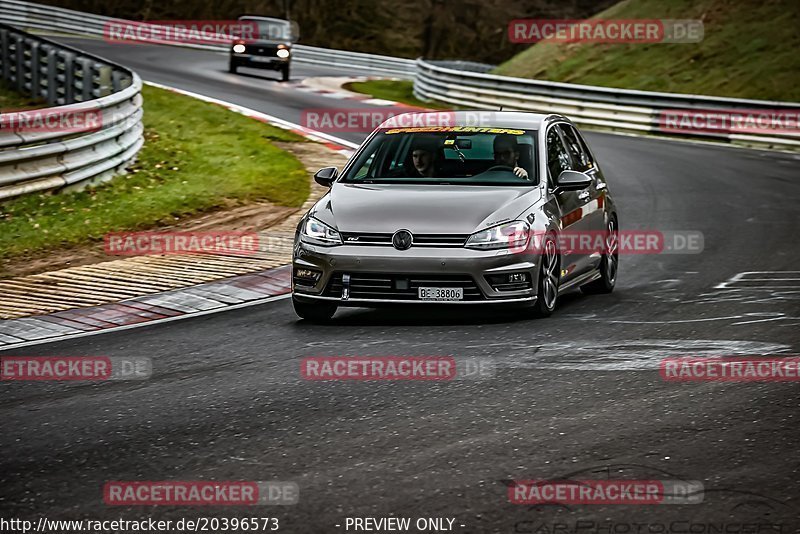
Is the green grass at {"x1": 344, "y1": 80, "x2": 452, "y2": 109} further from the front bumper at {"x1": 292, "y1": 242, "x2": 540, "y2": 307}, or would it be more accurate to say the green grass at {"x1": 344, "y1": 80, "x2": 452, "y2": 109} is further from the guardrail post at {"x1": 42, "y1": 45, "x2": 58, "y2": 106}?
the front bumper at {"x1": 292, "y1": 242, "x2": 540, "y2": 307}

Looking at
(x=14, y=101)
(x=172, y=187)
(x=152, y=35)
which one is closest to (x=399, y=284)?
(x=172, y=187)

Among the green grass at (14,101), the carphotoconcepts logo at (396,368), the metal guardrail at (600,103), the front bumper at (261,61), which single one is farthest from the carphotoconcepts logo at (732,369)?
the front bumper at (261,61)

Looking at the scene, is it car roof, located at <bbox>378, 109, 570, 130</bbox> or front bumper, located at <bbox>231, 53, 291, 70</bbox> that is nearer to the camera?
car roof, located at <bbox>378, 109, 570, 130</bbox>

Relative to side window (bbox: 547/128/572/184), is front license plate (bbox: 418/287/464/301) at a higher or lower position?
lower

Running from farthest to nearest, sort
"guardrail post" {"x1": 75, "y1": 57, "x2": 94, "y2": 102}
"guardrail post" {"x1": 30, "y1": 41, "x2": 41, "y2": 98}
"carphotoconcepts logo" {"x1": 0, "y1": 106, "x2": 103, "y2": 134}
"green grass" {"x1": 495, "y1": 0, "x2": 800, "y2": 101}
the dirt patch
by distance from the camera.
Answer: "green grass" {"x1": 495, "y1": 0, "x2": 800, "y2": 101}, "guardrail post" {"x1": 30, "y1": 41, "x2": 41, "y2": 98}, "guardrail post" {"x1": 75, "y1": 57, "x2": 94, "y2": 102}, "carphotoconcepts logo" {"x1": 0, "y1": 106, "x2": 103, "y2": 134}, the dirt patch

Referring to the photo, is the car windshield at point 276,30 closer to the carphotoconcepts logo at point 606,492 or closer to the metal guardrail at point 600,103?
the metal guardrail at point 600,103

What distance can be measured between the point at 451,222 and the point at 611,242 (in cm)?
266

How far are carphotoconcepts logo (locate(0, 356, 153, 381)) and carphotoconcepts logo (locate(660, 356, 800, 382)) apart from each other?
315 centimetres

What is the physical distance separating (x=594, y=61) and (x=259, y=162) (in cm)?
2206

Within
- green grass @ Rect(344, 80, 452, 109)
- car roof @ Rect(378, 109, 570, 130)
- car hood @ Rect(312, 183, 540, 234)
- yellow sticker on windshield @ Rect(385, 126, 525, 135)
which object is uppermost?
car roof @ Rect(378, 109, 570, 130)

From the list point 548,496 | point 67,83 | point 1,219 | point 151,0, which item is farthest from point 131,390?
point 151,0

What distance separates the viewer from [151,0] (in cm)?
8169

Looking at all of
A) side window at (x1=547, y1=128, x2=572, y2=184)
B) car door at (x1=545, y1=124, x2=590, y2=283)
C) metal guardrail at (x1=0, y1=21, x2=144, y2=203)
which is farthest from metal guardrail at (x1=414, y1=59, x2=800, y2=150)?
car door at (x1=545, y1=124, x2=590, y2=283)

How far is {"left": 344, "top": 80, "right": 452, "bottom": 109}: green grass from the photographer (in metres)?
34.6
